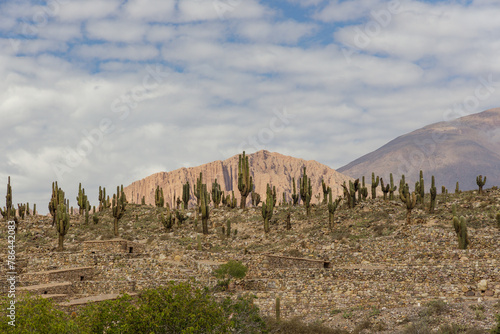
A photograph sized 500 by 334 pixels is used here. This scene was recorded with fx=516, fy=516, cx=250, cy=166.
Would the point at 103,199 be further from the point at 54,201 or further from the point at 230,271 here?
the point at 230,271

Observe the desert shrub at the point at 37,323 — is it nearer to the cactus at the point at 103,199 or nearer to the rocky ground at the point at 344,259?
the rocky ground at the point at 344,259

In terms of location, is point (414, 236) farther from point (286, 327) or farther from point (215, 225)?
point (215, 225)

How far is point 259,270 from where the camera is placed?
98.6 feet

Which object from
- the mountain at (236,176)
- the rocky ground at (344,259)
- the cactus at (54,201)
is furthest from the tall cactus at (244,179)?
the mountain at (236,176)

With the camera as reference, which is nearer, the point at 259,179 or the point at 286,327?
the point at 286,327

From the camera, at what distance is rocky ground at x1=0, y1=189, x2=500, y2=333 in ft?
70.3

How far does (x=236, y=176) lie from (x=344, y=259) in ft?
461

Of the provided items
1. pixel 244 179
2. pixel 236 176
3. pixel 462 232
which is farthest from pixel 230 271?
pixel 236 176

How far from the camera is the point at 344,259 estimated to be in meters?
32.4

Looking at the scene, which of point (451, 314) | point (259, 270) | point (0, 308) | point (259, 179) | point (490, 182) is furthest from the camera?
point (490, 182)

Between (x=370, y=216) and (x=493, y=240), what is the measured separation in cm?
1194

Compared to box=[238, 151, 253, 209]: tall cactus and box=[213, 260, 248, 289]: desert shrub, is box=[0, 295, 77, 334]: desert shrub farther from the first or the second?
box=[238, 151, 253, 209]: tall cactus

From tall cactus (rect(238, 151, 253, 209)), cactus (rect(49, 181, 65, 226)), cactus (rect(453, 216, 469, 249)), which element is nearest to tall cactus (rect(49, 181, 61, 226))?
cactus (rect(49, 181, 65, 226))

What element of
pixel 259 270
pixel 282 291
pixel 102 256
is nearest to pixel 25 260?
pixel 102 256
